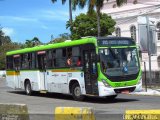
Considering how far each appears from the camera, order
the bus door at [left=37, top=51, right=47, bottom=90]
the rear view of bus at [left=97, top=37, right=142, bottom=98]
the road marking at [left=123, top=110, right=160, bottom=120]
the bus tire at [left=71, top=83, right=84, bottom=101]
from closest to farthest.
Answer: the road marking at [left=123, top=110, right=160, bottom=120] < the rear view of bus at [left=97, top=37, right=142, bottom=98] < the bus tire at [left=71, top=83, right=84, bottom=101] < the bus door at [left=37, top=51, right=47, bottom=90]

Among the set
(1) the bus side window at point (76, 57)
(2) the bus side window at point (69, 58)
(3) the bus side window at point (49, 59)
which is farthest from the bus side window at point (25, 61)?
(1) the bus side window at point (76, 57)

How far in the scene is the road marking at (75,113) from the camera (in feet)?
27.2

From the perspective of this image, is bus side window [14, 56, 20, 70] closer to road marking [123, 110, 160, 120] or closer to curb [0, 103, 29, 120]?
curb [0, 103, 29, 120]

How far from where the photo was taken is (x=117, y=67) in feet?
68.6

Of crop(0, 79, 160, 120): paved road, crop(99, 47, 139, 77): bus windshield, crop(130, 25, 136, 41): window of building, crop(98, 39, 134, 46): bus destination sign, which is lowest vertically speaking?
crop(0, 79, 160, 120): paved road

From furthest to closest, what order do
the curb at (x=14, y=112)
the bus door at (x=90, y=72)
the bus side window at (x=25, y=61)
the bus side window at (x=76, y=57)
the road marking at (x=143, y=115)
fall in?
the bus side window at (x=25, y=61) < the bus side window at (x=76, y=57) < the bus door at (x=90, y=72) < the curb at (x=14, y=112) < the road marking at (x=143, y=115)

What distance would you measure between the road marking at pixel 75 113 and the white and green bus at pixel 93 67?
12.1 meters

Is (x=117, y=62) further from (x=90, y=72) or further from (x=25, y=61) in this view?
(x=25, y=61)

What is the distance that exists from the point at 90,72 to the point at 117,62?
4.49 feet

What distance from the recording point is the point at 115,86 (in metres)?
20.9

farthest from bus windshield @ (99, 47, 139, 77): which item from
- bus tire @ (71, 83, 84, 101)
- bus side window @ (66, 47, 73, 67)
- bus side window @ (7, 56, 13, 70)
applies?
bus side window @ (7, 56, 13, 70)

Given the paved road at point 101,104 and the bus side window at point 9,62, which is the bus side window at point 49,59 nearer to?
the paved road at point 101,104

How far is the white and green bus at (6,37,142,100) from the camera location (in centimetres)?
2081

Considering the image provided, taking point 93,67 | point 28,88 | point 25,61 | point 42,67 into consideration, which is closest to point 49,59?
point 42,67
